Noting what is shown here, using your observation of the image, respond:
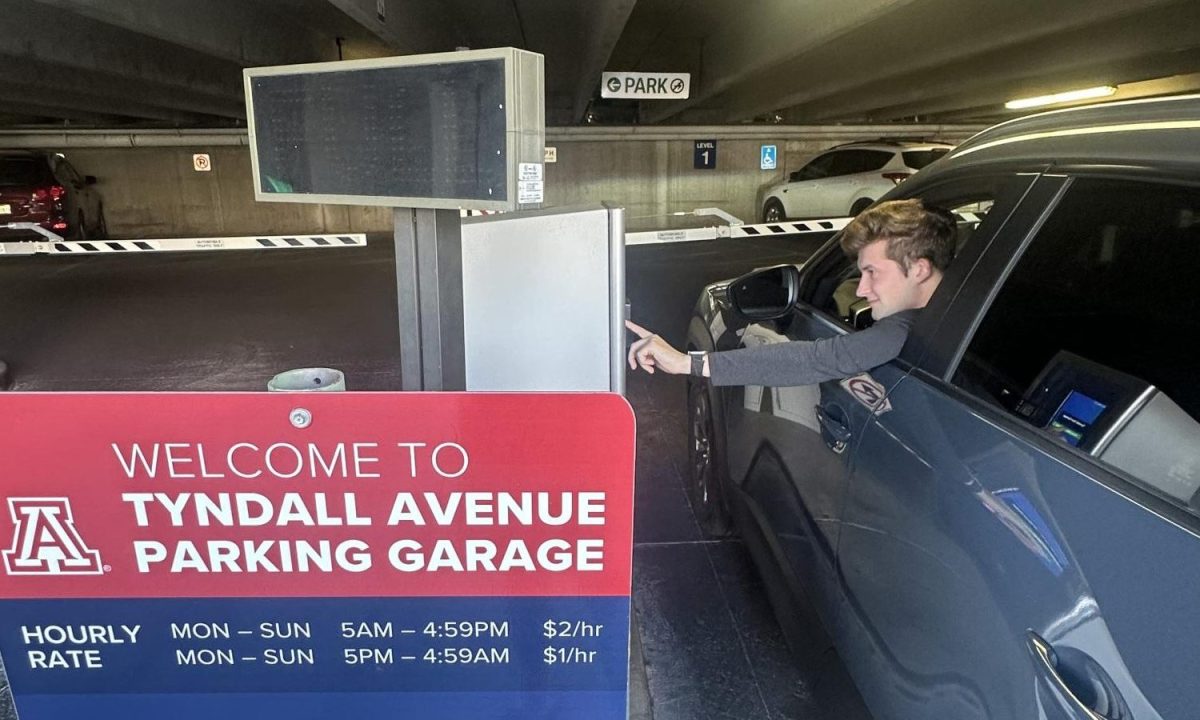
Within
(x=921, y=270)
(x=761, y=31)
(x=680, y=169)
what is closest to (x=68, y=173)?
(x=680, y=169)

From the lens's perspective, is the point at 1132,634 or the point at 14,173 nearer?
the point at 1132,634

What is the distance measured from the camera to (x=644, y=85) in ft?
37.0

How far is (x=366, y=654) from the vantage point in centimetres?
130

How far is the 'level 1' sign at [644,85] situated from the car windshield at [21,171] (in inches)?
418

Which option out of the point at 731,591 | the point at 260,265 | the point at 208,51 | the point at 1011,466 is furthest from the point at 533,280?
the point at 260,265

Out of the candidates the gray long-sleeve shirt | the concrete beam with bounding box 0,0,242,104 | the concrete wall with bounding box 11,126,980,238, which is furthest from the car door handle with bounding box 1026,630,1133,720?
the concrete wall with bounding box 11,126,980,238

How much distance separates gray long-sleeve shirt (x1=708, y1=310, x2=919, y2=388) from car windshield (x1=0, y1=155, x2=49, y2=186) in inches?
632

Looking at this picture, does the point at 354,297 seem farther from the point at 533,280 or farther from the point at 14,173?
the point at 14,173

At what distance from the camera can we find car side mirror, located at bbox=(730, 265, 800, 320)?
2.59 metres

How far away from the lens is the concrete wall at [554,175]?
17.1 metres

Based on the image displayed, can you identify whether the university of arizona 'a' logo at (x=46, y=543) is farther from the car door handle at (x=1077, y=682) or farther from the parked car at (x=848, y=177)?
the parked car at (x=848, y=177)

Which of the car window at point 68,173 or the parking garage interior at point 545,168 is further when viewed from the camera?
the car window at point 68,173

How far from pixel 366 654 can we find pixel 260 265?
12420 millimetres

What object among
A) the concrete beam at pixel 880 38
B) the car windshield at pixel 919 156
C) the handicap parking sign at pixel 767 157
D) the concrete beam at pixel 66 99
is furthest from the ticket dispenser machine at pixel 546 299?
the handicap parking sign at pixel 767 157
